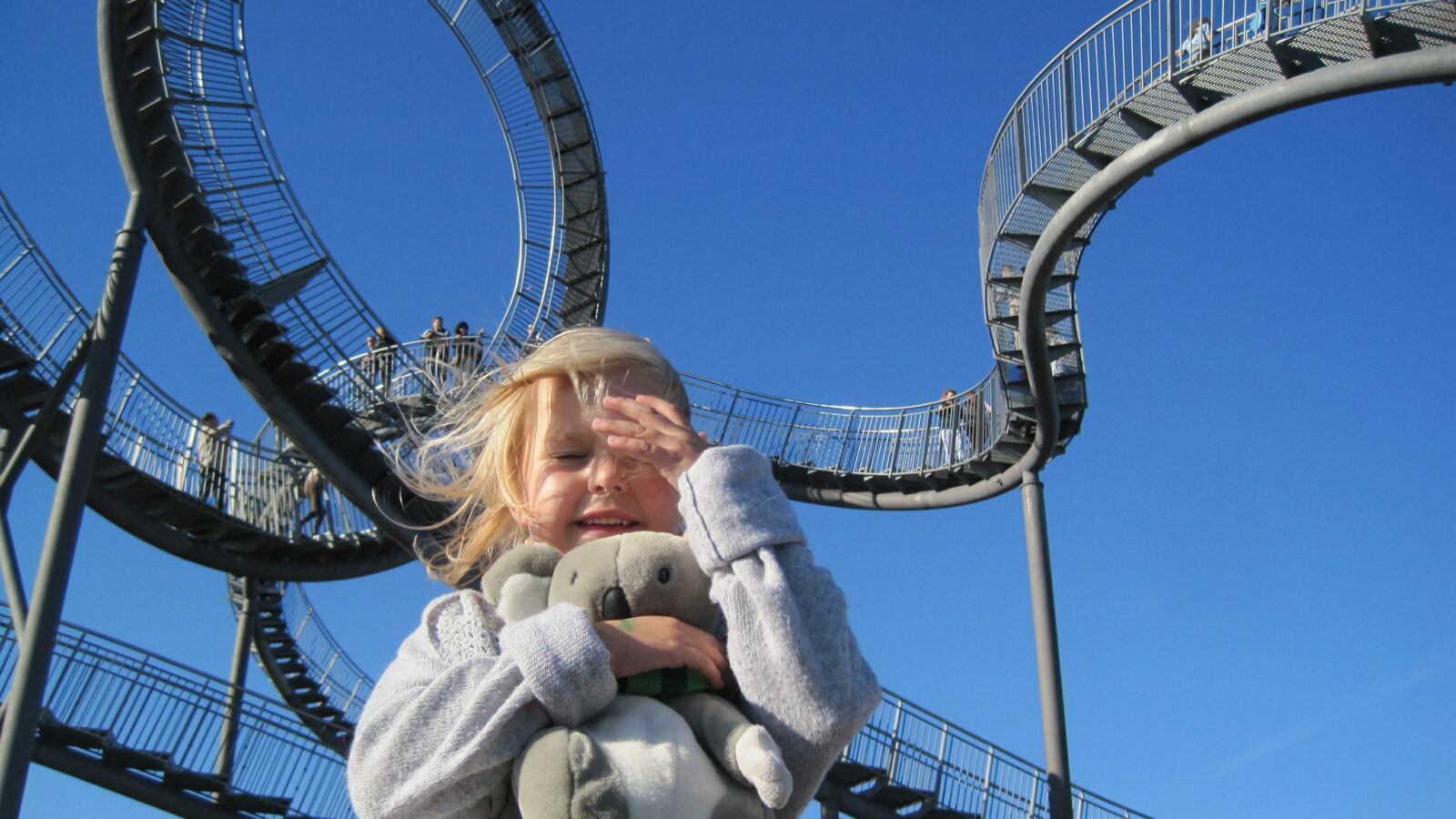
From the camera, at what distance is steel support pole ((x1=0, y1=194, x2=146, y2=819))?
314 inches

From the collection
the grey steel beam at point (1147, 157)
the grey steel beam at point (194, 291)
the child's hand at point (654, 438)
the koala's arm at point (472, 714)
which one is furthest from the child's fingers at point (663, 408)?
Answer: the grey steel beam at point (194, 291)

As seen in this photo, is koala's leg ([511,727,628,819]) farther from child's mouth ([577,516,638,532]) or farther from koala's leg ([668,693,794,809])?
child's mouth ([577,516,638,532])

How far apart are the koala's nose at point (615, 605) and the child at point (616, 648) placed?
7 centimetres

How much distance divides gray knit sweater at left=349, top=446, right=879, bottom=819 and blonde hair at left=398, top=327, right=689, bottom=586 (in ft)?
1.22

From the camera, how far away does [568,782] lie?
1.90 metres

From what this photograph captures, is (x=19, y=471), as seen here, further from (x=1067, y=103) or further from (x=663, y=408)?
(x=663, y=408)

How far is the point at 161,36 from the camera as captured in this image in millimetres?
10203

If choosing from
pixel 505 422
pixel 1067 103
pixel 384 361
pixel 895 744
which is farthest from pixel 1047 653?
pixel 505 422

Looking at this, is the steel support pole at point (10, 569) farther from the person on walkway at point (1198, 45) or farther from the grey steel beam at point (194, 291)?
the person on walkway at point (1198, 45)

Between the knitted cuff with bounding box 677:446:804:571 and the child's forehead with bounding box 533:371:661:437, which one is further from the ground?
the child's forehead with bounding box 533:371:661:437

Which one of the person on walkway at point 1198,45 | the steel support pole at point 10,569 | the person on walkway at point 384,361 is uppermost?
the person on walkway at point 1198,45

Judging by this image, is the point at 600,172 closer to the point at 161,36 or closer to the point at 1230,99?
the point at 161,36

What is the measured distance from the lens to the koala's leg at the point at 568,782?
1874 millimetres

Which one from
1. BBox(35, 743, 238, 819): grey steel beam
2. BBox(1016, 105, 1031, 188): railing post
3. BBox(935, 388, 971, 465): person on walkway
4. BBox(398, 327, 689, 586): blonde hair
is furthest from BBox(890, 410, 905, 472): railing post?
BBox(398, 327, 689, 586): blonde hair
